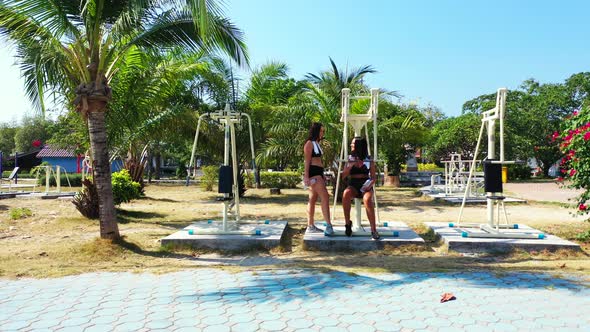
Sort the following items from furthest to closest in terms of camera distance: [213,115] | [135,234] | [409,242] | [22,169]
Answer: [22,169]
[135,234]
[213,115]
[409,242]

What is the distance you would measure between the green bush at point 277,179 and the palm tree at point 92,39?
1465cm

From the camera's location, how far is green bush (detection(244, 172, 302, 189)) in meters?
21.6

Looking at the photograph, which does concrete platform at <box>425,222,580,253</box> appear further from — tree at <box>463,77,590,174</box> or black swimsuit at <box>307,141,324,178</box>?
tree at <box>463,77,590,174</box>

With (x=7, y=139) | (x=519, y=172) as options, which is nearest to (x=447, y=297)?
(x=519, y=172)

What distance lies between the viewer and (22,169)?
48.5m

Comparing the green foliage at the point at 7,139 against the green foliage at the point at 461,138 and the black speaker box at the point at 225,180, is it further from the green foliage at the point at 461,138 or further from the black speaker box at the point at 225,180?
the black speaker box at the point at 225,180

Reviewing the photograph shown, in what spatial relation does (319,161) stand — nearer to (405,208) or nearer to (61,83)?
(61,83)

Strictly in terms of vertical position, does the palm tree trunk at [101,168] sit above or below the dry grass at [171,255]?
above

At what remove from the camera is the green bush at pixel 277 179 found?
2159cm

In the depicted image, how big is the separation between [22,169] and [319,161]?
168 feet

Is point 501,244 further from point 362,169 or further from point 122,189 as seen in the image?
point 122,189

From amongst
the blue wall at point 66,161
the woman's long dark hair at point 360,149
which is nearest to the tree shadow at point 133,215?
the woman's long dark hair at point 360,149

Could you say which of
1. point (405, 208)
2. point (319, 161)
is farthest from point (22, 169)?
point (319, 161)

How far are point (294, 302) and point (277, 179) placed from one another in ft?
58.9
